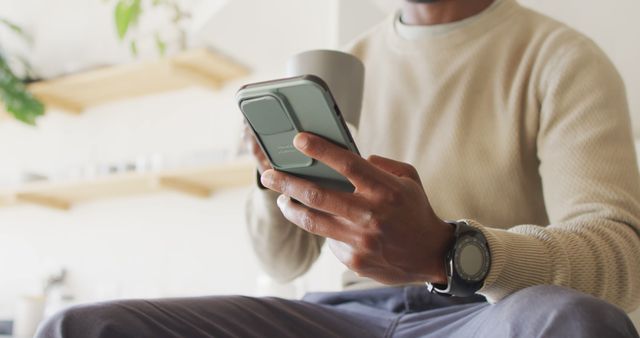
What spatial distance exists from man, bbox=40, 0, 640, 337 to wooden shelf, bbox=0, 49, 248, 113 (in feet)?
3.42

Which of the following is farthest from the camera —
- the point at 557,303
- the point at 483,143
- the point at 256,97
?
the point at 483,143

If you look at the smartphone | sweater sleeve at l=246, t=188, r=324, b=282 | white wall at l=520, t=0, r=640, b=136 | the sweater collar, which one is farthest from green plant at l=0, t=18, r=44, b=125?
the smartphone

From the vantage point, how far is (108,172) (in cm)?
233

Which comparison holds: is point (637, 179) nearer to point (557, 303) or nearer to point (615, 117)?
point (615, 117)

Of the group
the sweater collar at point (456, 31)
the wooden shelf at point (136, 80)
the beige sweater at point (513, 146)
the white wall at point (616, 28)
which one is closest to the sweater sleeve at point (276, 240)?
the beige sweater at point (513, 146)

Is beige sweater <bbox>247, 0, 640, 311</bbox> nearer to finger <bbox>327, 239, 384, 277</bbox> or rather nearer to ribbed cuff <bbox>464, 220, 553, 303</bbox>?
ribbed cuff <bbox>464, 220, 553, 303</bbox>

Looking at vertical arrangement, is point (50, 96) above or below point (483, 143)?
below

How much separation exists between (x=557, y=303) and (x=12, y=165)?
9.24 ft

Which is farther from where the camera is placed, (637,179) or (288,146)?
(637,179)

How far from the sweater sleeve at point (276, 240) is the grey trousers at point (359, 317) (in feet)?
0.53

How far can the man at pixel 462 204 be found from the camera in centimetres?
62

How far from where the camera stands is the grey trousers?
51 cm

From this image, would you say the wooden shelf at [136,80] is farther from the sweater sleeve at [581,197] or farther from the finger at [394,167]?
the finger at [394,167]

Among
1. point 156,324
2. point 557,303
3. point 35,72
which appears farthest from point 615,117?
point 35,72
